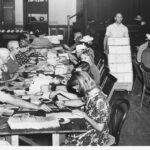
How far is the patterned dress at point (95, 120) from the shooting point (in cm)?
256

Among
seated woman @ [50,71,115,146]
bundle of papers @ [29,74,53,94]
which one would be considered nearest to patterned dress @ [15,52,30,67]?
bundle of papers @ [29,74,53,94]

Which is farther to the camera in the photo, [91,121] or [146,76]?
[146,76]

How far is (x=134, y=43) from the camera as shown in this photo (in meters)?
11.1

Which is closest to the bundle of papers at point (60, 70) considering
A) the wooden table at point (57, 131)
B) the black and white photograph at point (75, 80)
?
the black and white photograph at point (75, 80)

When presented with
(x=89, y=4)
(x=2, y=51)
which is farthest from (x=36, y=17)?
(x=2, y=51)

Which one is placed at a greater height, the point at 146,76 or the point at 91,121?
the point at 91,121

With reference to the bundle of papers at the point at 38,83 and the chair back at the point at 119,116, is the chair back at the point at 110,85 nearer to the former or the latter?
the bundle of papers at the point at 38,83

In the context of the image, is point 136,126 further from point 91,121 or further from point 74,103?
point 91,121

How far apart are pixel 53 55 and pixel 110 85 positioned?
7.64 ft

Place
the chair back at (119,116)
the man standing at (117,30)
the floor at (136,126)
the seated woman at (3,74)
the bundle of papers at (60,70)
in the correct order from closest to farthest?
the chair back at (119,116)
the floor at (136,126)
the seated woman at (3,74)
the bundle of papers at (60,70)
the man standing at (117,30)

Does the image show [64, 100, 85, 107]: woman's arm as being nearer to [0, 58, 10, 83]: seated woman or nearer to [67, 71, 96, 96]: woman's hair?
[67, 71, 96, 96]: woman's hair

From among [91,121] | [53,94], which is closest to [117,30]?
[53,94]

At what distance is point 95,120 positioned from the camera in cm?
258

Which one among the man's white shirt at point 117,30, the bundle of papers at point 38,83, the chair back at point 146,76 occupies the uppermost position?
the man's white shirt at point 117,30
